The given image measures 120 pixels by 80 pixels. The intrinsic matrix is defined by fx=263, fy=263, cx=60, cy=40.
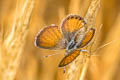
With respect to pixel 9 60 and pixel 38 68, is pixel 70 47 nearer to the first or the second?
pixel 9 60

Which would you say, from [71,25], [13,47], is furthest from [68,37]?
[13,47]

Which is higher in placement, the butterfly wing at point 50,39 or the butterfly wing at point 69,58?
the butterfly wing at point 50,39

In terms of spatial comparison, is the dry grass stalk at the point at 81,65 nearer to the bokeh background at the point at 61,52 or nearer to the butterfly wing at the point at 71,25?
the butterfly wing at the point at 71,25

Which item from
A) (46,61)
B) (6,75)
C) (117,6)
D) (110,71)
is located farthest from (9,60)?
(117,6)

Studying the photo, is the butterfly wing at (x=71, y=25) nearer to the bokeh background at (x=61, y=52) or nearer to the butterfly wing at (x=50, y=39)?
the butterfly wing at (x=50, y=39)

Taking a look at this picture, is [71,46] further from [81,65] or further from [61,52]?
[61,52]

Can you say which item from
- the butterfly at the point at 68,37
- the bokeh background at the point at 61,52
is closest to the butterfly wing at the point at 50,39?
the butterfly at the point at 68,37

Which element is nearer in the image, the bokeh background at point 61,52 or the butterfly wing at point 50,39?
the butterfly wing at point 50,39

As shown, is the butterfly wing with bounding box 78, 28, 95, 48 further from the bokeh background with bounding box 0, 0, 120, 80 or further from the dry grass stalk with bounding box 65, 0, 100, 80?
the bokeh background with bounding box 0, 0, 120, 80
